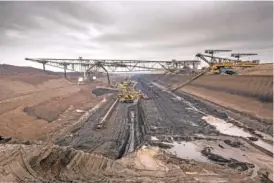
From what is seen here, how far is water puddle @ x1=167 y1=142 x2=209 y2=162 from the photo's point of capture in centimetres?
1822

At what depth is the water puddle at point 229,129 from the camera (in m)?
21.3

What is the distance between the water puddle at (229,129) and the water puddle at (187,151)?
182 inches

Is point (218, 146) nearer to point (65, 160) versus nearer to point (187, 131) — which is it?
point (187, 131)

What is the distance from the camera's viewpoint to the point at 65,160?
43.0 ft

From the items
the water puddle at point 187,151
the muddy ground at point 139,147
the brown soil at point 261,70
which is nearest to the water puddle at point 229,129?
the muddy ground at point 139,147

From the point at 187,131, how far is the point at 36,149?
14.4 metres

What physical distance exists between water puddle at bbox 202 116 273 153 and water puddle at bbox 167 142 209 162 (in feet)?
15.2

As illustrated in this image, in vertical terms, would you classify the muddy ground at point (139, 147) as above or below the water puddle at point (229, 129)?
above

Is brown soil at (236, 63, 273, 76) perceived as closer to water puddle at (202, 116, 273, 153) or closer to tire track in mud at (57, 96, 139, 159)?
water puddle at (202, 116, 273, 153)

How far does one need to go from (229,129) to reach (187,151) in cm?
834

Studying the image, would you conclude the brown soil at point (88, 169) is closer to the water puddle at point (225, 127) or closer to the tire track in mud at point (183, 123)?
the tire track in mud at point (183, 123)

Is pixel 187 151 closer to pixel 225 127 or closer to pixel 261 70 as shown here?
pixel 225 127

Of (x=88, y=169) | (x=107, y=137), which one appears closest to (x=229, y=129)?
→ (x=107, y=137)

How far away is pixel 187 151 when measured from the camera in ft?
64.0
